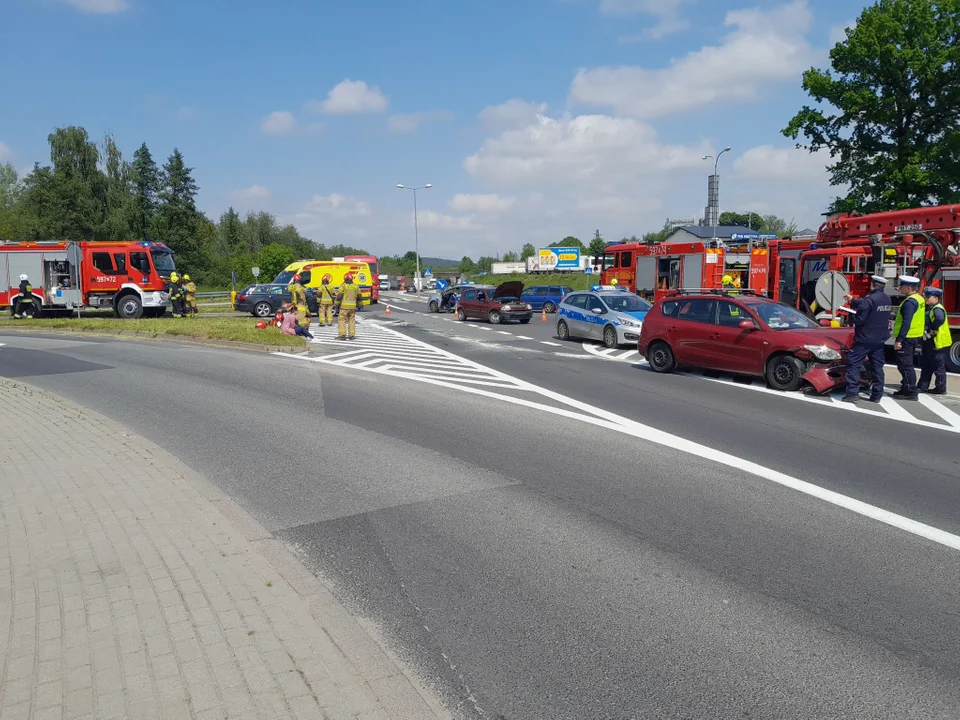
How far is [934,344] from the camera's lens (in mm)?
11609

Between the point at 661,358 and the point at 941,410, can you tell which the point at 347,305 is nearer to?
the point at 661,358

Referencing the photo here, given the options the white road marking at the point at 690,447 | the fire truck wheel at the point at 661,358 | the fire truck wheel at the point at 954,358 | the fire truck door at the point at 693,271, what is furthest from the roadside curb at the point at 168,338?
the fire truck door at the point at 693,271

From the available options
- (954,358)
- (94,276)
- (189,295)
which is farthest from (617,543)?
(94,276)

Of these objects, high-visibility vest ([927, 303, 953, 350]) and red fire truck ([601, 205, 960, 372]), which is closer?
high-visibility vest ([927, 303, 953, 350])

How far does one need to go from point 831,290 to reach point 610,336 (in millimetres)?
5948

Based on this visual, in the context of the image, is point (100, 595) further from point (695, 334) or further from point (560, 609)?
point (695, 334)

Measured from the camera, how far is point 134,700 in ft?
10.7

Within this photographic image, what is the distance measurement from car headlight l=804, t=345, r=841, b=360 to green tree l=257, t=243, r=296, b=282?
53679mm

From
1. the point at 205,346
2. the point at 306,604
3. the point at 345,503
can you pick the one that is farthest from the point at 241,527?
the point at 205,346

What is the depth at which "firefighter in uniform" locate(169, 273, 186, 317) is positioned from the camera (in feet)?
94.4

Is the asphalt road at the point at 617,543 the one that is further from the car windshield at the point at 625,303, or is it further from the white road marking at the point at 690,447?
the car windshield at the point at 625,303

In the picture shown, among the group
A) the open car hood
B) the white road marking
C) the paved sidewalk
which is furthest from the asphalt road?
the open car hood

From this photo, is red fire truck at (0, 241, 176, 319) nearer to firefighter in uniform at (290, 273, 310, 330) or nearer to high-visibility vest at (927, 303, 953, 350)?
firefighter in uniform at (290, 273, 310, 330)

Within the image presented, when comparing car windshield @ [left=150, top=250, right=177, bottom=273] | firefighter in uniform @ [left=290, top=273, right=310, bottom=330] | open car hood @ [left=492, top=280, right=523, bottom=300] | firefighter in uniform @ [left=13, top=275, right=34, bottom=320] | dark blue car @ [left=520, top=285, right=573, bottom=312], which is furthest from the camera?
dark blue car @ [left=520, top=285, right=573, bottom=312]
